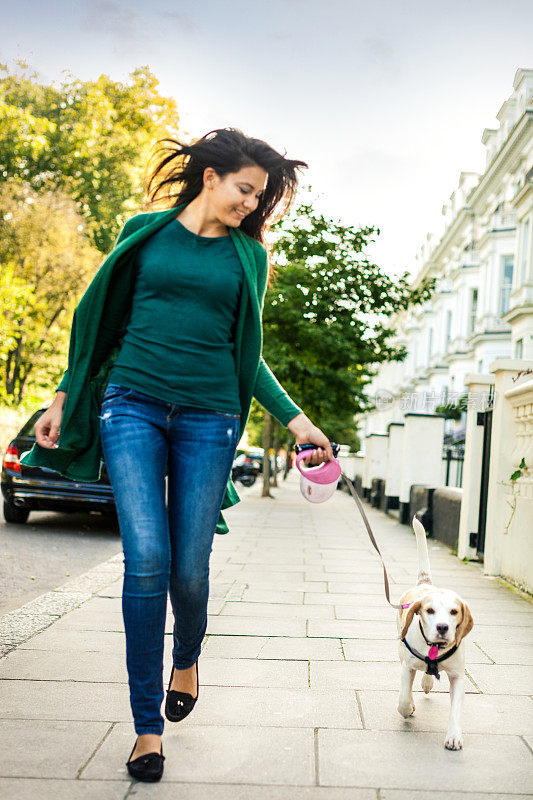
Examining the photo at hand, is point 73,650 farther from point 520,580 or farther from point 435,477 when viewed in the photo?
point 435,477

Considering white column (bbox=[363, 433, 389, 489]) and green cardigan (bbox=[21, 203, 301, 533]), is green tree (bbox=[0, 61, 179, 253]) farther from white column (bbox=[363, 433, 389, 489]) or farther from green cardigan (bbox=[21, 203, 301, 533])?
→ green cardigan (bbox=[21, 203, 301, 533])

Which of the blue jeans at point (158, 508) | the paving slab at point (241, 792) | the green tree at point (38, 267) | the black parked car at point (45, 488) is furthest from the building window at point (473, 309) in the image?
the paving slab at point (241, 792)

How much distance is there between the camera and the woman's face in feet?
9.57

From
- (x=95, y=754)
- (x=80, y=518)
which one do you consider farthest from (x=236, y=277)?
(x=80, y=518)

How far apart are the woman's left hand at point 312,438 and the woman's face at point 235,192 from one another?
28.7 inches

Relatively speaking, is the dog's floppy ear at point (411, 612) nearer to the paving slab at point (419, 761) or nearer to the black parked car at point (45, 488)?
the paving slab at point (419, 761)

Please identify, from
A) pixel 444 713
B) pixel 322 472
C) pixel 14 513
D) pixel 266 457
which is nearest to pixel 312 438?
pixel 322 472

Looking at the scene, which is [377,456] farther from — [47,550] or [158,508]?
[158,508]

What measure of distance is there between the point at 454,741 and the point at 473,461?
5.98m

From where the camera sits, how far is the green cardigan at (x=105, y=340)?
9.36 feet

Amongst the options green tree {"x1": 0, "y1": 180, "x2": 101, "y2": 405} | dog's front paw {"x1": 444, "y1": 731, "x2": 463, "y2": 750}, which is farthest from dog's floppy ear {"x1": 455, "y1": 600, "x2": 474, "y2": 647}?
green tree {"x1": 0, "y1": 180, "x2": 101, "y2": 405}

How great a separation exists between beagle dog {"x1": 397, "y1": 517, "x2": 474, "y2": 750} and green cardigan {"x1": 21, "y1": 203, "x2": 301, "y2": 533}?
0.88 m

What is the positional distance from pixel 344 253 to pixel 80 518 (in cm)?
1050

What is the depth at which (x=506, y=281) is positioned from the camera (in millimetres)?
31156
